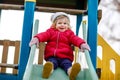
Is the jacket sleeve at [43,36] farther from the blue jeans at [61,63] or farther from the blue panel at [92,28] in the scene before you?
the blue panel at [92,28]

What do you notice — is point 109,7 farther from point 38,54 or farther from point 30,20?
point 30,20

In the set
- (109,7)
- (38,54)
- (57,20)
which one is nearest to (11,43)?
(38,54)

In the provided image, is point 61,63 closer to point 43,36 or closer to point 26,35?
point 43,36

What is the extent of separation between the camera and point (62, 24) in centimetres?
330

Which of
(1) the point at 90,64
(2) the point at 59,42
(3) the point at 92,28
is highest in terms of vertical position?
(3) the point at 92,28

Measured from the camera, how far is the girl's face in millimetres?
3293

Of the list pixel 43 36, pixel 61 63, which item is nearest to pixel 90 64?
pixel 61 63

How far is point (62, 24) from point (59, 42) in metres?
0.20

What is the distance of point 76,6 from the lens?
4859mm

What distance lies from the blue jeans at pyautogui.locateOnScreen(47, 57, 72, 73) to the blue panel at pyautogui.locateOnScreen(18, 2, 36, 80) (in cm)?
25

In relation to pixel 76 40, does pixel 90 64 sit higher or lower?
lower

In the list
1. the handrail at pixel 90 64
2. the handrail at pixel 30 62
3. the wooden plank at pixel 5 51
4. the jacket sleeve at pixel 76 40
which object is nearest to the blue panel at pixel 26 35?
the handrail at pixel 30 62

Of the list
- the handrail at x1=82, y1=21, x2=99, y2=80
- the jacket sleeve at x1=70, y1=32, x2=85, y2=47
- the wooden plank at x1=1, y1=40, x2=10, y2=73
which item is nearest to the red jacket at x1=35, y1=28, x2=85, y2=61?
the jacket sleeve at x1=70, y1=32, x2=85, y2=47

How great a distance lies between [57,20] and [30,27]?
323mm
